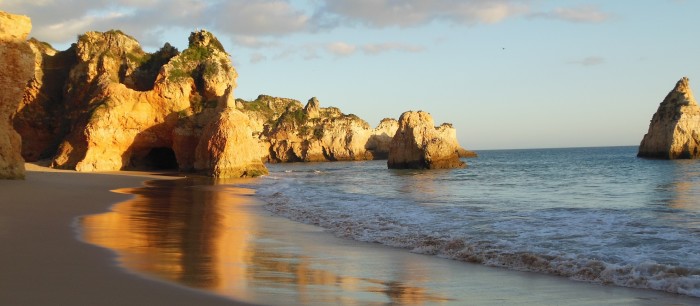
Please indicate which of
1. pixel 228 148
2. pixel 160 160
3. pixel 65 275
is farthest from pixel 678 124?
pixel 65 275

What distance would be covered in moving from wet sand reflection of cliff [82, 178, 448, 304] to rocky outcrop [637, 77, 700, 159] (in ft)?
190

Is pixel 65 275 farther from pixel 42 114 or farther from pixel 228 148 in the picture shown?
pixel 42 114

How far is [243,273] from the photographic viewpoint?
21.1ft

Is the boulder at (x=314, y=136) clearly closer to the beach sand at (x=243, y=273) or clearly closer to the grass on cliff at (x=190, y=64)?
the grass on cliff at (x=190, y=64)

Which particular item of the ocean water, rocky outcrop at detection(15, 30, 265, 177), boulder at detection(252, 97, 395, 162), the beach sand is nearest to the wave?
the ocean water

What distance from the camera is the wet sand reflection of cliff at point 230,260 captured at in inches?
219

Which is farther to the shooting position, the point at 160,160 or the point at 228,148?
the point at 160,160

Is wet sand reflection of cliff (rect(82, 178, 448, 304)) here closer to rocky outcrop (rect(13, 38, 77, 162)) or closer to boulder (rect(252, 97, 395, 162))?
rocky outcrop (rect(13, 38, 77, 162))

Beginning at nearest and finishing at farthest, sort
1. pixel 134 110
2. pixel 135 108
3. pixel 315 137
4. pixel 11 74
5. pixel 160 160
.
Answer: pixel 11 74 → pixel 134 110 → pixel 135 108 → pixel 160 160 → pixel 315 137

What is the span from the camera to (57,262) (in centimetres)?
625

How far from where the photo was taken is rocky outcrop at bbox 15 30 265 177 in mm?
35531

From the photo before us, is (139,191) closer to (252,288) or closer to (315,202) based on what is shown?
(315,202)

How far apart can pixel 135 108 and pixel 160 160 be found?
8534 mm

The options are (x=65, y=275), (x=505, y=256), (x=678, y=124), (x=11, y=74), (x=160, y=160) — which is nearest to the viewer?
(x=65, y=275)
